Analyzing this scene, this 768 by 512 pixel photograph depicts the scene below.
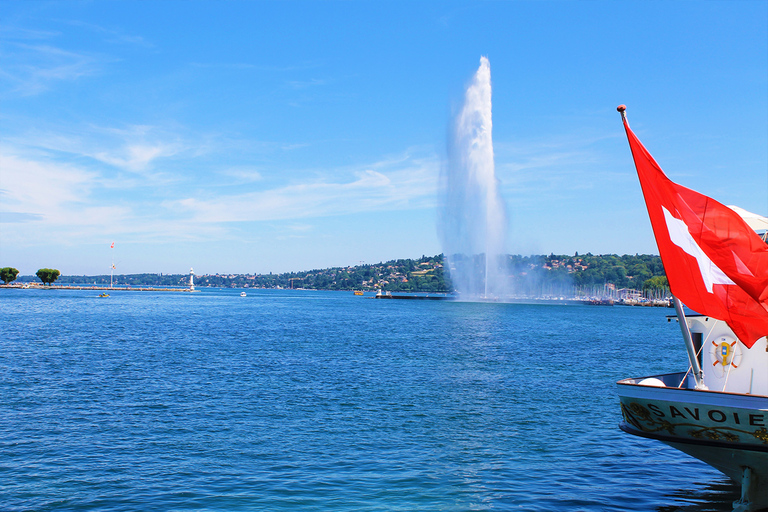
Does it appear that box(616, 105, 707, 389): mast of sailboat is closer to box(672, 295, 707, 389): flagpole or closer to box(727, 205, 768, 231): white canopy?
box(672, 295, 707, 389): flagpole

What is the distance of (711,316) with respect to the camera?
1116 cm

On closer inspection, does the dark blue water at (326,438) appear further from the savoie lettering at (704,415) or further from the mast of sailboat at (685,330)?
the mast of sailboat at (685,330)

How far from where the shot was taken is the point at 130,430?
21.4 meters

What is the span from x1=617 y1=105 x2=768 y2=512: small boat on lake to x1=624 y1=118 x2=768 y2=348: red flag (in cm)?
2

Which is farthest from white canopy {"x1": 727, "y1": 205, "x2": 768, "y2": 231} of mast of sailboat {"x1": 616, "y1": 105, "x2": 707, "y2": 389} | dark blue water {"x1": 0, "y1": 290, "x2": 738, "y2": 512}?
dark blue water {"x1": 0, "y1": 290, "x2": 738, "y2": 512}

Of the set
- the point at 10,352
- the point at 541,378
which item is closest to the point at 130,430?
the point at 541,378

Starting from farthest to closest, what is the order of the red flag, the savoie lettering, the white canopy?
1. the white canopy
2. the savoie lettering
3. the red flag

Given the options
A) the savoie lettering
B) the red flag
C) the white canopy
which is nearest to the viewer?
the red flag

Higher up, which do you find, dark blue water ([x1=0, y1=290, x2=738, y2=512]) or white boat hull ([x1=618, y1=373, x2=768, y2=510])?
white boat hull ([x1=618, y1=373, x2=768, y2=510])

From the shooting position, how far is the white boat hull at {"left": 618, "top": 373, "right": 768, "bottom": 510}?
38.9 ft

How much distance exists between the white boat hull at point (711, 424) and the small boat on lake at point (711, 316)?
19 millimetres

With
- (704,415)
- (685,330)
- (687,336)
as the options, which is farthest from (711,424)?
(685,330)

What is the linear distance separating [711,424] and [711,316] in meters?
2.76

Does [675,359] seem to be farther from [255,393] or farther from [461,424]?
[255,393]
